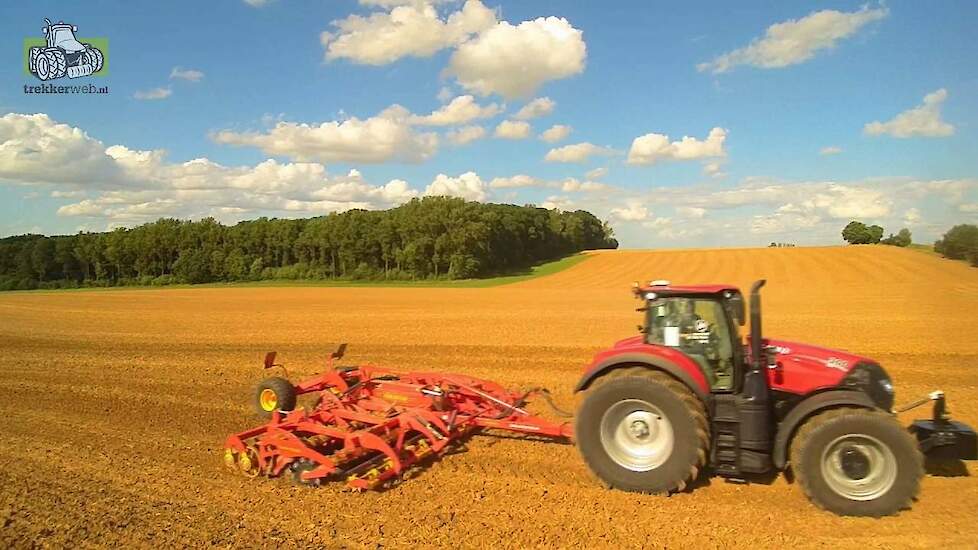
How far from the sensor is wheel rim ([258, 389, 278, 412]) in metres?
7.88

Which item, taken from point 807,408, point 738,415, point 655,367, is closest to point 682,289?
point 655,367

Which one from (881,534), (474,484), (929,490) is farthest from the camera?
(474,484)

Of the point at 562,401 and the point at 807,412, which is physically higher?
the point at 807,412

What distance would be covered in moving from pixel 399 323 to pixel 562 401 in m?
11.7

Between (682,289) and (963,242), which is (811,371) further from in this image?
(963,242)

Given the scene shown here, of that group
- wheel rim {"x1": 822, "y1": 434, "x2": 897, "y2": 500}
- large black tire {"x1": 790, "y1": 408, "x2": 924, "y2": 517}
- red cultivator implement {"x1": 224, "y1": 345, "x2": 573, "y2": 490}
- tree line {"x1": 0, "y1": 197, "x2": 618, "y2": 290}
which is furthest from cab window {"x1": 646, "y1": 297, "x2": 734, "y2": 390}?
tree line {"x1": 0, "y1": 197, "x2": 618, "y2": 290}

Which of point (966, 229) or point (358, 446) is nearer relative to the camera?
point (358, 446)

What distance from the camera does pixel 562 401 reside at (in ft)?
30.4

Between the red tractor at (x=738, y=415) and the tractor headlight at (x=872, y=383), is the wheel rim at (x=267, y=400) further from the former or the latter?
the tractor headlight at (x=872, y=383)

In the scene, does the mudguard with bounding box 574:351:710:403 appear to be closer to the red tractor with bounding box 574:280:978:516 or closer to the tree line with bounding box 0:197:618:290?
the red tractor with bounding box 574:280:978:516

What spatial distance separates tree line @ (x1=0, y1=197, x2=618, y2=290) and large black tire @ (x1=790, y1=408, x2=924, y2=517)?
179 ft

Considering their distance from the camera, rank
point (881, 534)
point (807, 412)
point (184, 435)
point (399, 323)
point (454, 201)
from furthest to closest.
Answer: point (454, 201)
point (399, 323)
point (184, 435)
point (807, 412)
point (881, 534)

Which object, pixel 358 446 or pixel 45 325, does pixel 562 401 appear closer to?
pixel 358 446

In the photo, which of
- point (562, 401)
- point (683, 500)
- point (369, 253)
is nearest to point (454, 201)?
point (369, 253)
